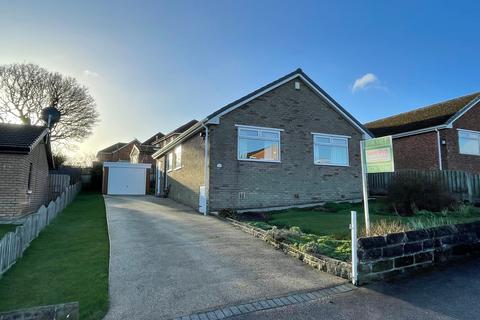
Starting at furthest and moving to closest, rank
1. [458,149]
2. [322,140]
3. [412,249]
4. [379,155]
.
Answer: [458,149], [322,140], [379,155], [412,249]

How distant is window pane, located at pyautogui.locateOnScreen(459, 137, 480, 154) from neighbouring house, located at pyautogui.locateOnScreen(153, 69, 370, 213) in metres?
7.78

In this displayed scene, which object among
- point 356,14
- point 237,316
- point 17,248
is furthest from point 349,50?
point 17,248

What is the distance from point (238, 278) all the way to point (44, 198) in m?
17.0

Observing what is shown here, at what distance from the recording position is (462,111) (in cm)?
2023

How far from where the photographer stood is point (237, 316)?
4500 millimetres

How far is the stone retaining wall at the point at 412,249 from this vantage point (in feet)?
19.5

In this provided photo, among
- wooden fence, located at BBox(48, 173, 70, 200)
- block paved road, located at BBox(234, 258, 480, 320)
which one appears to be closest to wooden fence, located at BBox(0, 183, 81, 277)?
block paved road, located at BBox(234, 258, 480, 320)

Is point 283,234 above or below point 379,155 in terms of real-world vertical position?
below

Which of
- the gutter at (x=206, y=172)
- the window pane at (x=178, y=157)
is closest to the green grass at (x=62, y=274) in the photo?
the gutter at (x=206, y=172)

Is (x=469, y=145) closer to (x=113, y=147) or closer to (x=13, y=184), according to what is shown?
(x=13, y=184)

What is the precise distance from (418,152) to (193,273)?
65.2 feet

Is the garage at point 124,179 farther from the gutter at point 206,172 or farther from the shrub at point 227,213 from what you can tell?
the shrub at point 227,213

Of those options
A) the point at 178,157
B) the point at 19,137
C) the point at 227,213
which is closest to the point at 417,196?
the point at 227,213

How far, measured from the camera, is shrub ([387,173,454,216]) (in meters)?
11.9
